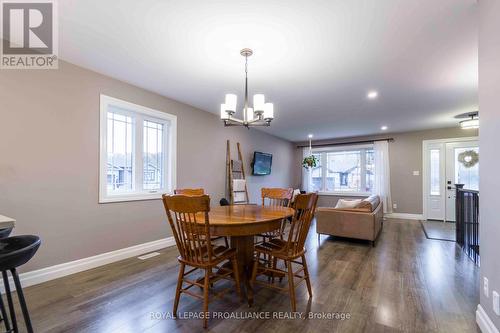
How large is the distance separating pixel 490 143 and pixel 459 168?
18.8ft

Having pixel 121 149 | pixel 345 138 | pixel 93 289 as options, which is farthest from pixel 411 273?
pixel 345 138

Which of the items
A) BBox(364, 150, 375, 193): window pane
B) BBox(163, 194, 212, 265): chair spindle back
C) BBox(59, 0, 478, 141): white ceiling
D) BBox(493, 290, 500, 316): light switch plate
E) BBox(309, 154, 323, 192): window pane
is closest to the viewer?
BBox(493, 290, 500, 316): light switch plate

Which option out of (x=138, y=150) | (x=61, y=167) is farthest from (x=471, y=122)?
(x=61, y=167)

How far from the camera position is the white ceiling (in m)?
1.88

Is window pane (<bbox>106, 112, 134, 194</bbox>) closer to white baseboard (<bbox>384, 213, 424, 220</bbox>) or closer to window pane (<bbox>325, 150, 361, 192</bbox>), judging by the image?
window pane (<bbox>325, 150, 361, 192</bbox>)

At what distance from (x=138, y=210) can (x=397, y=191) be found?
6718 mm

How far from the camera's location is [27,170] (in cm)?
246

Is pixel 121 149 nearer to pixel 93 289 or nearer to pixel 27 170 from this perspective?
pixel 27 170

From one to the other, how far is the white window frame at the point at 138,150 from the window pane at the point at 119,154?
0.07m

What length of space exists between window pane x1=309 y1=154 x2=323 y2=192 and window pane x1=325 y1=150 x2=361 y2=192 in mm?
242

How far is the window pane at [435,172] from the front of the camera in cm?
625

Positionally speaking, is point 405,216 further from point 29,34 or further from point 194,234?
point 29,34

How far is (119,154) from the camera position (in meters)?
3.40

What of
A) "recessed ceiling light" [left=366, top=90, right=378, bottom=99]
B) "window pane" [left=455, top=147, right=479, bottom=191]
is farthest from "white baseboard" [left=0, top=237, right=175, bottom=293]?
"window pane" [left=455, top=147, right=479, bottom=191]
